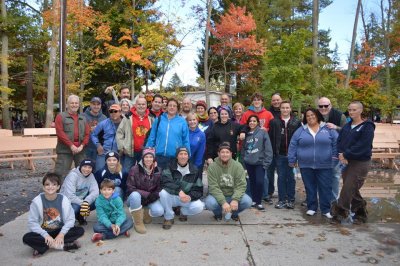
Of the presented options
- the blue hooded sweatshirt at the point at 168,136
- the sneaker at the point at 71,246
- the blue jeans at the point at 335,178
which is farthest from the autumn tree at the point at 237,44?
the sneaker at the point at 71,246

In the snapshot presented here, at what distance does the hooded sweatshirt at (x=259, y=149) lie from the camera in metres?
5.77

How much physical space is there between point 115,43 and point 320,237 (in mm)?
20850

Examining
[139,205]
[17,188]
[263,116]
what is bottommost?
[17,188]

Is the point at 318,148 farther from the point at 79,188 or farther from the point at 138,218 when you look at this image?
the point at 79,188

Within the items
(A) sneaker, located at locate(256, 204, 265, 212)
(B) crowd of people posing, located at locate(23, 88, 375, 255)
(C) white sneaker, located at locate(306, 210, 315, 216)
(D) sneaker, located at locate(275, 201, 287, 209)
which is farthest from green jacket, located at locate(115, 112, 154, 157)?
(C) white sneaker, located at locate(306, 210, 315, 216)

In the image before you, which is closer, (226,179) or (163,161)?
(226,179)

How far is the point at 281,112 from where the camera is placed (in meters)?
6.10

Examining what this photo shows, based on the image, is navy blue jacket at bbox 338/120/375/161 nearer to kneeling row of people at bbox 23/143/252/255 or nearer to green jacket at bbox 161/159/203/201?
kneeling row of people at bbox 23/143/252/255

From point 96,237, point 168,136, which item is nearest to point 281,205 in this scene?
point 168,136

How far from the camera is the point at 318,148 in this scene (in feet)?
17.5

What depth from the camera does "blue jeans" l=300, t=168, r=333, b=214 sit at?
5395mm

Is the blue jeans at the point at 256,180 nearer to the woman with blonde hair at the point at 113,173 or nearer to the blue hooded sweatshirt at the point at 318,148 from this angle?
the blue hooded sweatshirt at the point at 318,148

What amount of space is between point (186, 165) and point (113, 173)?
114 cm

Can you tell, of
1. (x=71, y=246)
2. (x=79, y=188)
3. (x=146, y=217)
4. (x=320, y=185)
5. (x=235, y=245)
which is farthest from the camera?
(x=320, y=185)
